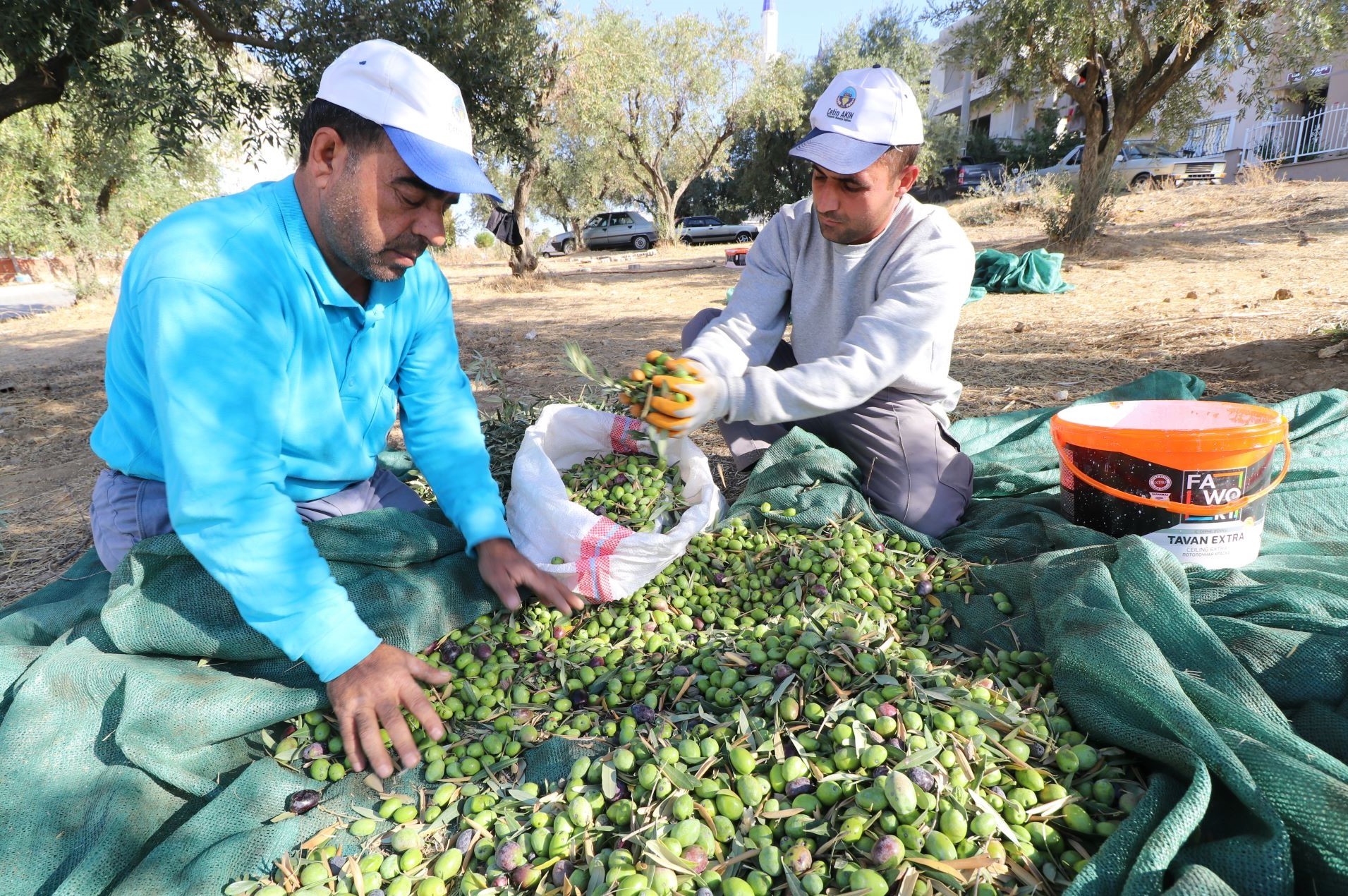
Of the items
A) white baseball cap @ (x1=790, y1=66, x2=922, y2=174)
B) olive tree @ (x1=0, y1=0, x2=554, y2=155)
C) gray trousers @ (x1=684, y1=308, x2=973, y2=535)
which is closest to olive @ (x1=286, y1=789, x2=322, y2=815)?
gray trousers @ (x1=684, y1=308, x2=973, y2=535)

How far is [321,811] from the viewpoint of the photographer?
5.68 feet

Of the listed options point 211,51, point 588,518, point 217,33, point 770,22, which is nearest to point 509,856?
point 588,518

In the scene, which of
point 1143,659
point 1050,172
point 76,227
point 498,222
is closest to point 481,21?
point 498,222

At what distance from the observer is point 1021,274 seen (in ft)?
28.5

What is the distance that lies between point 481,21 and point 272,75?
67.5 inches

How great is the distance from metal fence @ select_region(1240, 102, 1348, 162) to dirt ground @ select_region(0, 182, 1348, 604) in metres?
4.97

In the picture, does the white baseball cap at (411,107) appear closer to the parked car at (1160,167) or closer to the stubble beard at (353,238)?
the stubble beard at (353,238)

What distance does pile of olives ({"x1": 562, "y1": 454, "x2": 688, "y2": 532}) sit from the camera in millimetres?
2625

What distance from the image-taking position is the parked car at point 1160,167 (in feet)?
59.0

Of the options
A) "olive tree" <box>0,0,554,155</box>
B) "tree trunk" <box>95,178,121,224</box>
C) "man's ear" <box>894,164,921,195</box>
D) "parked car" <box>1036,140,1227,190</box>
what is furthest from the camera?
"parked car" <box>1036,140,1227,190</box>

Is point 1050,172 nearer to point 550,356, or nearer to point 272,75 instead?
point 550,356

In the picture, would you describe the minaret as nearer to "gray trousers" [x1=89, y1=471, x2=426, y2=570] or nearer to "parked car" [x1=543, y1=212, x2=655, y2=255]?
"parked car" [x1=543, y1=212, x2=655, y2=255]

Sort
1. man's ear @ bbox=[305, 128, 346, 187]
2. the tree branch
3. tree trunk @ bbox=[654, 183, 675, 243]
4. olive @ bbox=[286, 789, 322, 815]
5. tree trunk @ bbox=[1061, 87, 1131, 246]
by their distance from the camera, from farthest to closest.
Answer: tree trunk @ bbox=[654, 183, 675, 243]
tree trunk @ bbox=[1061, 87, 1131, 246]
the tree branch
man's ear @ bbox=[305, 128, 346, 187]
olive @ bbox=[286, 789, 322, 815]

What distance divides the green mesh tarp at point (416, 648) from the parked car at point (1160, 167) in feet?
60.4
